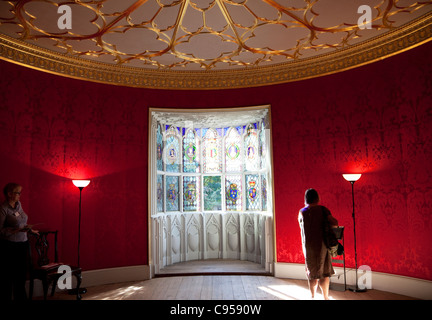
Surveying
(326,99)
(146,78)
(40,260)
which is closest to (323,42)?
(326,99)

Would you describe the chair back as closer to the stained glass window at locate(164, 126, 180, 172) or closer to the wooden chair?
the wooden chair

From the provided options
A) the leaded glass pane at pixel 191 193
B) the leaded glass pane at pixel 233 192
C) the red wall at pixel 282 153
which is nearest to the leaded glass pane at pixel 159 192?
the leaded glass pane at pixel 191 193

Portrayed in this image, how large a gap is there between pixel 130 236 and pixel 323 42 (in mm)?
4489

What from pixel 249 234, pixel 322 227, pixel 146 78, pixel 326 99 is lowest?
pixel 249 234

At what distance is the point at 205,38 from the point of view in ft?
15.6

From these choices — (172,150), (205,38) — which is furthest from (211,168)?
(205,38)

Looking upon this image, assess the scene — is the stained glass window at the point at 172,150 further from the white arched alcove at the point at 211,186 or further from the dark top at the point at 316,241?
the dark top at the point at 316,241

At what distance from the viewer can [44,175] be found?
199 inches

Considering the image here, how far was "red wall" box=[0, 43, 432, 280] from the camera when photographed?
15.2 feet

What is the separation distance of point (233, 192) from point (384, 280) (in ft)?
11.9

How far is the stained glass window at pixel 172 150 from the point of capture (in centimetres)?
726

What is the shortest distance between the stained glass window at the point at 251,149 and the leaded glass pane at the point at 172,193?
1649mm

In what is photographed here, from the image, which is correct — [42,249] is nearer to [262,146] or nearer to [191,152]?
[191,152]

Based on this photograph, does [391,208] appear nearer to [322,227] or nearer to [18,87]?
[322,227]
